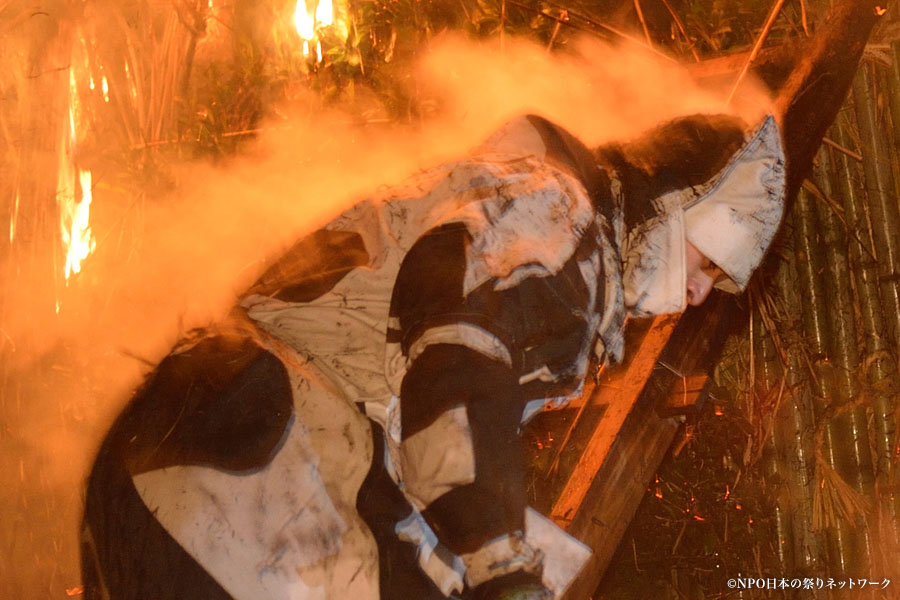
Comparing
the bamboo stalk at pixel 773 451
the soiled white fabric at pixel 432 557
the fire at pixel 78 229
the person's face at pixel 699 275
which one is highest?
the person's face at pixel 699 275

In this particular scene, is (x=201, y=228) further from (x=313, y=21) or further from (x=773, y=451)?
(x=773, y=451)

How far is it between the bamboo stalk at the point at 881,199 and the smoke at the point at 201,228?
5.09ft

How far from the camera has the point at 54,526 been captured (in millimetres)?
3949

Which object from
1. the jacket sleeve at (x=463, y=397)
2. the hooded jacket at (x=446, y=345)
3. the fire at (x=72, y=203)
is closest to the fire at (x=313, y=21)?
the fire at (x=72, y=203)

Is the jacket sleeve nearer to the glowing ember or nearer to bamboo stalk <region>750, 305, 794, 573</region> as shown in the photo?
the glowing ember

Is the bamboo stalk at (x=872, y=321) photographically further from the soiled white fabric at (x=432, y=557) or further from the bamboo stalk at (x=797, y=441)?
the soiled white fabric at (x=432, y=557)

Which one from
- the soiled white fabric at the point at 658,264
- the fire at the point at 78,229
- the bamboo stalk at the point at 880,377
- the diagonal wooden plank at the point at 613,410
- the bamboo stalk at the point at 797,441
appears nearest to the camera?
the soiled white fabric at the point at 658,264

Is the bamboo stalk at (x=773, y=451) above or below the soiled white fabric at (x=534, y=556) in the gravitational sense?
below

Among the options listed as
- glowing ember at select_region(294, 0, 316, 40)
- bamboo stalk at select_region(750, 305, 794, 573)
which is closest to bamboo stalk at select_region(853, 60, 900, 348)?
bamboo stalk at select_region(750, 305, 794, 573)

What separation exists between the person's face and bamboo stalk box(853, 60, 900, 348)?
90.1 inches

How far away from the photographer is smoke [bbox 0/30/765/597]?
3969mm

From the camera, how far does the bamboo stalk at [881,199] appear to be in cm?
453

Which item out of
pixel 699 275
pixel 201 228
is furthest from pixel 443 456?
pixel 201 228

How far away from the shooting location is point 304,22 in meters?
4.72
